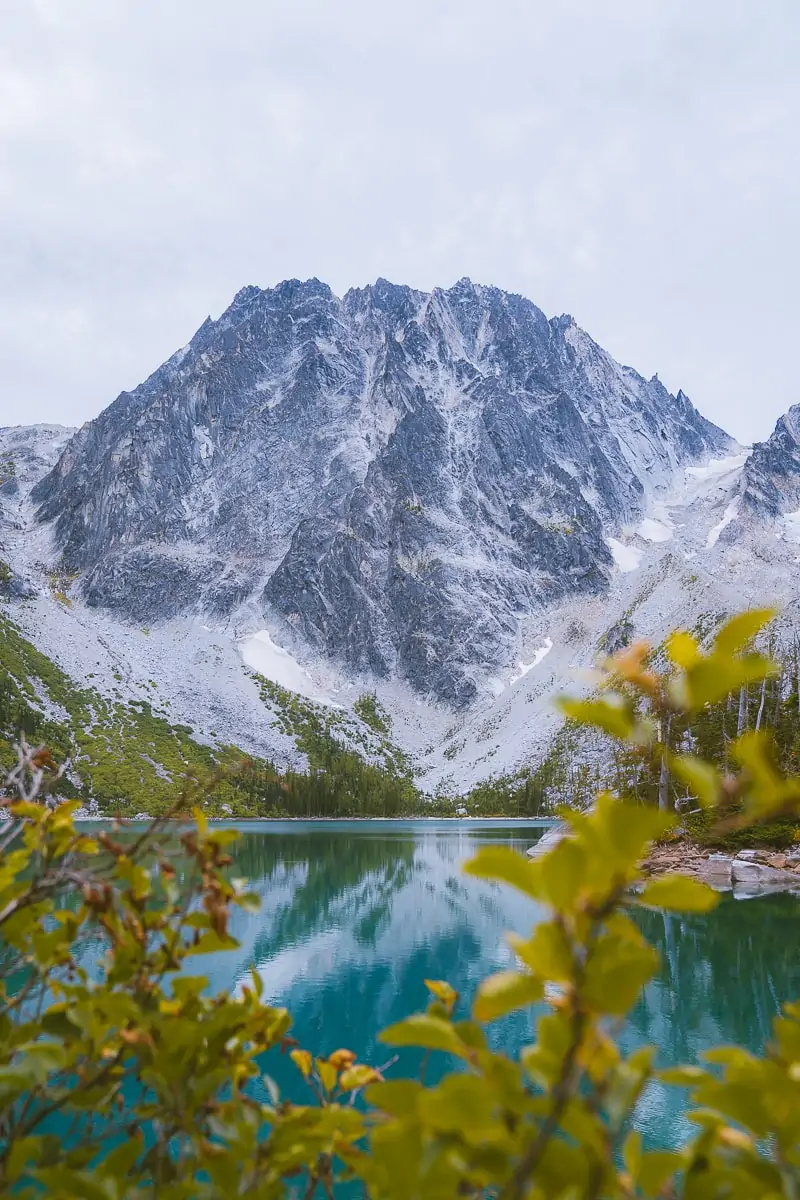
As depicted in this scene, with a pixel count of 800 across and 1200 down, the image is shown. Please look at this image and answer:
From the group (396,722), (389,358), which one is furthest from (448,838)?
(389,358)

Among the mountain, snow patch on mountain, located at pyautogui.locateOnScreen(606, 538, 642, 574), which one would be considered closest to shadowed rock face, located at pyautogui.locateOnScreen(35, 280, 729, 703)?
the mountain

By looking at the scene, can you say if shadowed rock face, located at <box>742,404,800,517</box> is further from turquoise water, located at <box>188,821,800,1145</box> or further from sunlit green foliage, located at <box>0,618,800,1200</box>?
sunlit green foliage, located at <box>0,618,800,1200</box>

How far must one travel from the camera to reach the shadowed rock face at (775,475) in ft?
582

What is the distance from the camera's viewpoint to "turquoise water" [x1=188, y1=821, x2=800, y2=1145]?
46.3 ft

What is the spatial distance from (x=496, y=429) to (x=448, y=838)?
436 ft

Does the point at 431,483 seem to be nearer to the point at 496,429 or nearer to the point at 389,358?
the point at 496,429

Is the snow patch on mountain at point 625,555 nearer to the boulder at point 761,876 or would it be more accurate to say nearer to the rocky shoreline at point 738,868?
the rocky shoreline at point 738,868

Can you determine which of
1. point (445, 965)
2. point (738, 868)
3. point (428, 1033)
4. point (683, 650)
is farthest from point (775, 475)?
point (428, 1033)

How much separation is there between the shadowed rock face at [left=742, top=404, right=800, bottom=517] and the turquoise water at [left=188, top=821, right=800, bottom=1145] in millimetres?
166017

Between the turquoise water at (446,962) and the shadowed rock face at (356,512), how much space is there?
409ft

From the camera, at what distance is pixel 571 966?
98cm

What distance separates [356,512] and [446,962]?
156039 mm

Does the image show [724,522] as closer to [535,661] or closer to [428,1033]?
[535,661]

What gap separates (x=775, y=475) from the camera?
181750 millimetres
